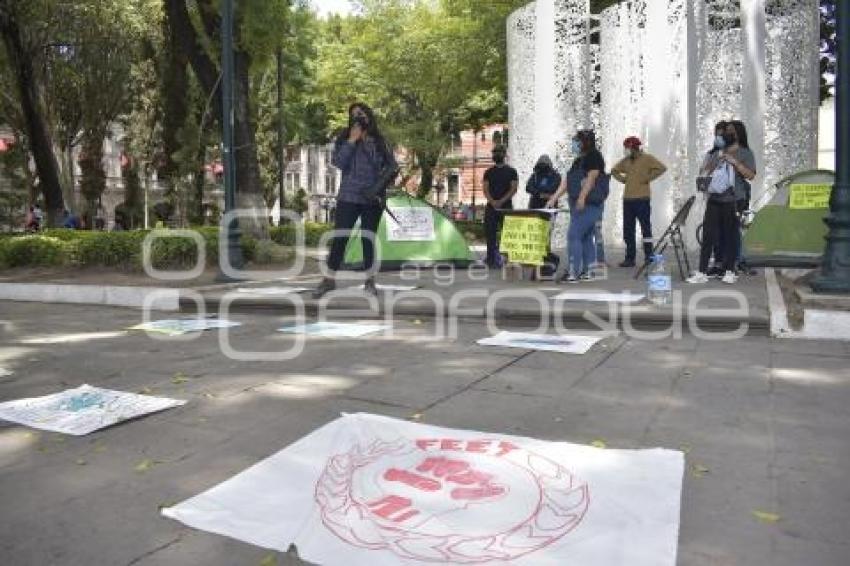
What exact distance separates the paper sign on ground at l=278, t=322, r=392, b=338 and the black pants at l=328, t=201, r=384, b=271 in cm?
123

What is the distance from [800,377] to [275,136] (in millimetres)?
42114

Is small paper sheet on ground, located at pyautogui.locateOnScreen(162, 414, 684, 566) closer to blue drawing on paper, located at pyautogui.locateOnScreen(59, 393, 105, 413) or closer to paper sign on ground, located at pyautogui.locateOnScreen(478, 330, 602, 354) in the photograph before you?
blue drawing on paper, located at pyautogui.locateOnScreen(59, 393, 105, 413)

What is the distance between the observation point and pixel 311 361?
5.62 meters

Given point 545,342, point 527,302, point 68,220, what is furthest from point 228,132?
point 68,220

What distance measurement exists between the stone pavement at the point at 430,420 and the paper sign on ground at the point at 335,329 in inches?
9.9

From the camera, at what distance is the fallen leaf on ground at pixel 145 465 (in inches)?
132

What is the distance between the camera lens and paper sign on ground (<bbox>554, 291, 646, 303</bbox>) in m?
7.61

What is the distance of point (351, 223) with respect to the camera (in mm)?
8430

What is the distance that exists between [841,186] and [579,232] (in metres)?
3.23

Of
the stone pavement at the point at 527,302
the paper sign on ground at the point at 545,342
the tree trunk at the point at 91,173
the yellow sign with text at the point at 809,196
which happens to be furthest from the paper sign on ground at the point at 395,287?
the tree trunk at the point at 91,173

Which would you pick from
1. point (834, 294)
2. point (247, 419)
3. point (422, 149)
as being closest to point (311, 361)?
point (247, 419)

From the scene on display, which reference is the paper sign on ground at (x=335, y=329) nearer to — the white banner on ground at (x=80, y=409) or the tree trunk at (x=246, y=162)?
the white banner on ground at (x=80, y=409)

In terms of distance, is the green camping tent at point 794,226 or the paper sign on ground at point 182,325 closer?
the paper sign on ground at point 182,325

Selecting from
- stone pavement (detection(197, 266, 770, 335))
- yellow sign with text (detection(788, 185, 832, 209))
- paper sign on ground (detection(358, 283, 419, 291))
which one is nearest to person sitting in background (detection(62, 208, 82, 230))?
stone pavement (detection(197, 266, 770, 335))
